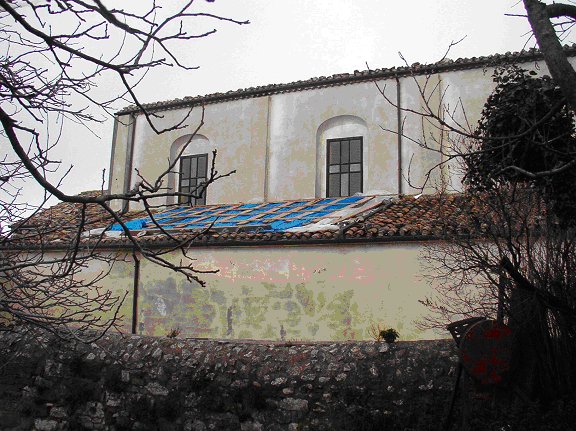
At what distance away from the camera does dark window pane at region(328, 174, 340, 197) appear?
1620cm

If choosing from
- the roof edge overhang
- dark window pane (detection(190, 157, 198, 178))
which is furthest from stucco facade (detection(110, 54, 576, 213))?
the roof edge overhang

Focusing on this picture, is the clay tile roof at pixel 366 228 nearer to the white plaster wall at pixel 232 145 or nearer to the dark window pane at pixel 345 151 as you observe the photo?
the dark window pane at pixel 345 151

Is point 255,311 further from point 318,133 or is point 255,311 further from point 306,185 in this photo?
point 318,133

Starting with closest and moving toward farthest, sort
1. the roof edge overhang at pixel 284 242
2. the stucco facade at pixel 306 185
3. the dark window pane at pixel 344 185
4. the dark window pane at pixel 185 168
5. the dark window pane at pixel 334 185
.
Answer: the roof edge overhang at pixel 284 242
the stucco facade at pixel 306 185
the dark window pane at pixel 344 185
the dark window pane at pixel 334 185
the dark window pane at pixel 185 168

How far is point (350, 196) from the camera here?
15820mm

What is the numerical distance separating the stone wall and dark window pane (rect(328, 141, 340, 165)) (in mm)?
9008

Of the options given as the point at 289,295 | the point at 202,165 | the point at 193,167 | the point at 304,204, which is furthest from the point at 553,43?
the point at 193,167

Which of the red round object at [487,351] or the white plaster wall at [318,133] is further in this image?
the white plaster wall at [318,133]

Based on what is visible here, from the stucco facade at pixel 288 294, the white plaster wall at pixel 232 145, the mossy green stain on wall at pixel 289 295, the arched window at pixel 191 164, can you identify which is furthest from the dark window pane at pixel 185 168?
the mossy green stain on wall at pixel 289 295

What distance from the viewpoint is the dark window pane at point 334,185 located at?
53.2 ft

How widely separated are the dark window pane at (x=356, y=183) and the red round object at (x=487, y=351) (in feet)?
32.6

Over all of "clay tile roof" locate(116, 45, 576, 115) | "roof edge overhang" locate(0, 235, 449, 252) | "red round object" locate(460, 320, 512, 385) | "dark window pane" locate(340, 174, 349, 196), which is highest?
"clay tile roof" locate(116, 45, 576, 115)

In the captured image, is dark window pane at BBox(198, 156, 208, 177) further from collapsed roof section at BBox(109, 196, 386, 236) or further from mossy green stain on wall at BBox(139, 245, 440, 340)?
mossy green stain on wall at BBox(139, 245, 440, 340)

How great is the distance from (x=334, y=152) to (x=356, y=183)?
109 cm
